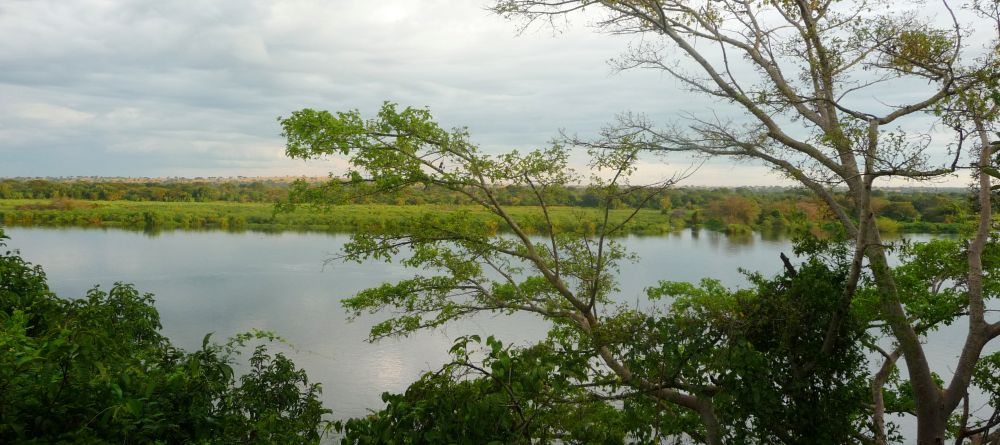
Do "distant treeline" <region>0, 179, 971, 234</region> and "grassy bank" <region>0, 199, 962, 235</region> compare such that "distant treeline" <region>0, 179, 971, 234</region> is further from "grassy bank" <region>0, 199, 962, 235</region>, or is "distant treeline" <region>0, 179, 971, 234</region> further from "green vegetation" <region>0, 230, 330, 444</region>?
"green vegetation" <region>0, 230, 330, 444</region>

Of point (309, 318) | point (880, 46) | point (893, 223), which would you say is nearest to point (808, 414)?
point (880, 46)

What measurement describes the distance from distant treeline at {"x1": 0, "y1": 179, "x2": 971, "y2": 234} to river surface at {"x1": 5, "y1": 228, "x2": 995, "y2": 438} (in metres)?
0.97

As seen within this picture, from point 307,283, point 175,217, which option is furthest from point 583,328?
point 175,217

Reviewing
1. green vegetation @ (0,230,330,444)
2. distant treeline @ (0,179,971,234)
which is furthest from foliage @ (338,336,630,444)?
distant treeline @ (0,179,971,234)

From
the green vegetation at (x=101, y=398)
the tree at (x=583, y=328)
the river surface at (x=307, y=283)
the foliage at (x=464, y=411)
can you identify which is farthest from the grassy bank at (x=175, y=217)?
the foliage at (x=464, y=411)

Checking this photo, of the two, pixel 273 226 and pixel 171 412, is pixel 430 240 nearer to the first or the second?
pixel 171 412

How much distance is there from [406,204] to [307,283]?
7.51 m

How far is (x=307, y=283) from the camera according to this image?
56.6 feet

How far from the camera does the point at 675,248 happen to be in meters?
22.3

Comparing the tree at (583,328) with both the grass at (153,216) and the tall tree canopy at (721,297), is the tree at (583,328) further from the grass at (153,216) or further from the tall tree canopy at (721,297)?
the grass at (153,216)

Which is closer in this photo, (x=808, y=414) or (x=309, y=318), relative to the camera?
(x=808, y=414)

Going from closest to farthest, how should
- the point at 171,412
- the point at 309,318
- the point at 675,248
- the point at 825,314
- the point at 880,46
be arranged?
the point at 171,412 < the point at 825,314 < the point at 880,46 < the point at 309,318 < the point at 675,248

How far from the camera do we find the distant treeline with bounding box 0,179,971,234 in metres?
6.70

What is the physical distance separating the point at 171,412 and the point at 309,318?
11.9 metres
